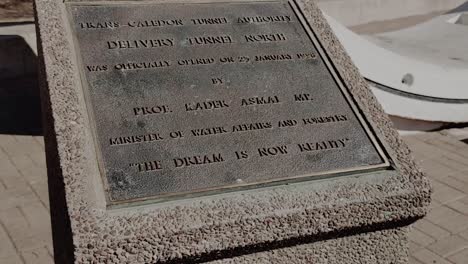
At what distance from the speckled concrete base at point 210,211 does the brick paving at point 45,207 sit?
3.10 ft

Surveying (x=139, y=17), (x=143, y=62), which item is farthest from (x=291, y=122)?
(x=139, y=17)

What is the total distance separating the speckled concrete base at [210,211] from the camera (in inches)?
94.3

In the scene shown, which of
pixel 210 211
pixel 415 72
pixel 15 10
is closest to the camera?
pixel 210 211

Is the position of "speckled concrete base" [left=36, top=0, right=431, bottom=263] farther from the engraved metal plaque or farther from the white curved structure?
the white curved structure

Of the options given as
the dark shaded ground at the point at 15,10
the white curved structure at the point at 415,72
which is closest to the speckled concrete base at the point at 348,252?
the white curved structure at the point at 415,72

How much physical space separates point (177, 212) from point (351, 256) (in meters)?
0.89

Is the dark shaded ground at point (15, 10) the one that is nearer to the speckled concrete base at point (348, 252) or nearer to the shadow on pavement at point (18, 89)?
the shadow on pavement at point (18, 89)

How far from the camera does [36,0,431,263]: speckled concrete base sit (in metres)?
2.39

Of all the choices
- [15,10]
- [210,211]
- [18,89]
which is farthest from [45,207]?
[15,10]

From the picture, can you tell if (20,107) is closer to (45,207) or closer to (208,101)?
(45,207)

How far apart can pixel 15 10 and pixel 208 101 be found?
5610 millimetres

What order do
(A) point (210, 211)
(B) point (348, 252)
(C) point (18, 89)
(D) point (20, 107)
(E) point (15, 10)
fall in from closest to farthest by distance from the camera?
(A) point (210, 211) → (B) point (348, 252) → (D) point (20, 107) → (C) point (18, 89) → (E) point (15, 10)

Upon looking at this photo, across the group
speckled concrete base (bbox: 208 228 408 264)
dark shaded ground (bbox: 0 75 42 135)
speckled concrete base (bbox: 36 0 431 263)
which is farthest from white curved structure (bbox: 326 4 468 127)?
dark shaded ground (bbox: 0 75 42 135)

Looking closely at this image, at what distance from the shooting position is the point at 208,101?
9.61 feet
